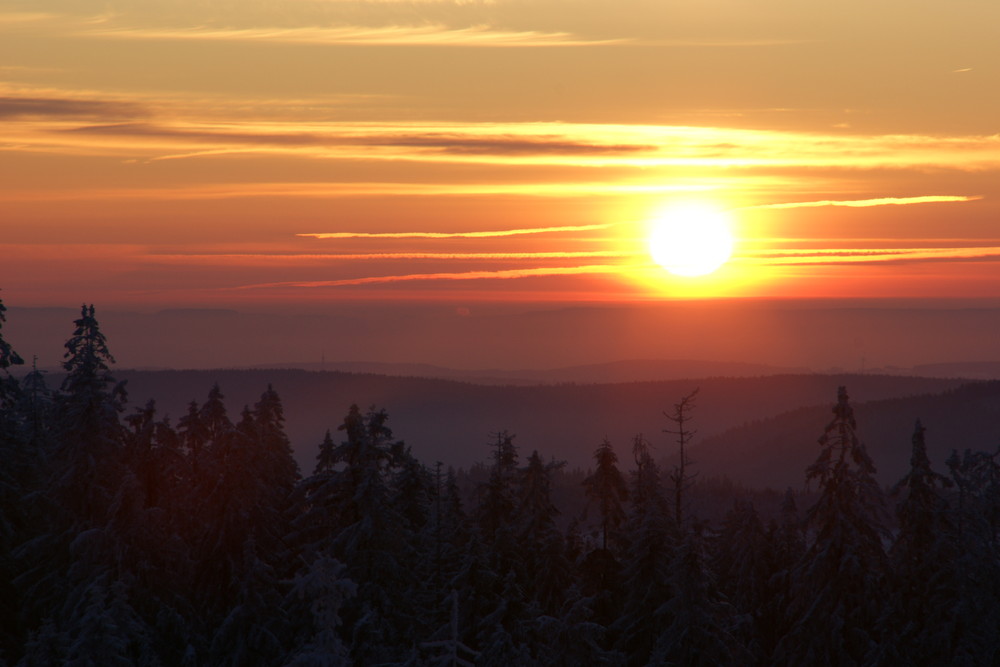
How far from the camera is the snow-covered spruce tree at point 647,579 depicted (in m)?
49.1

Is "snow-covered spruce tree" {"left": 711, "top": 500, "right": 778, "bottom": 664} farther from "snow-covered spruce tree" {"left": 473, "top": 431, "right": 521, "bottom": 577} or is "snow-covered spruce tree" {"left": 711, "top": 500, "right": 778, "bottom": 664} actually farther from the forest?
"snow-covered spruce tree" {"left": 473, "top": 431, "right": 521, "bottom": 577}

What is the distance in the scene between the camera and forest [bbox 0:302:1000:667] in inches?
1697

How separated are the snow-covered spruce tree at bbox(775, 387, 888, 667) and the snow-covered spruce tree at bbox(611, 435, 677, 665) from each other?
6409 mm

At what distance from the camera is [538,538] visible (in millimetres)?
53281

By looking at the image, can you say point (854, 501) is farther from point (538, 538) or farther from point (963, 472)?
point (538, 538)

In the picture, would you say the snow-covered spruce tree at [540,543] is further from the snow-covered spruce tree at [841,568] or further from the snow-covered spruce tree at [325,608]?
the snow-covered spruce tree at [325,608]

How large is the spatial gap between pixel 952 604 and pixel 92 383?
118ft

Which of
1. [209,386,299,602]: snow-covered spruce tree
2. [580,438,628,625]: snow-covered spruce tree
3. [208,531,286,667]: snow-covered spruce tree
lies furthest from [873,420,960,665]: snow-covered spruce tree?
[209,386,299,602]: snow-covered spruce tree

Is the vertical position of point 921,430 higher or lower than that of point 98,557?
higher

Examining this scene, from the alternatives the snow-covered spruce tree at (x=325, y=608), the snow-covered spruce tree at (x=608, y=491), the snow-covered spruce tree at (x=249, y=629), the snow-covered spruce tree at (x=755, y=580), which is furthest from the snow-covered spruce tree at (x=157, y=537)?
the snow-covered spruce tree at (x=755, y=580)

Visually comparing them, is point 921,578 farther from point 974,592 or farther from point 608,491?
point 608,491

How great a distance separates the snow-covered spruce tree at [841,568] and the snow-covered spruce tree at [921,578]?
75 centimetres

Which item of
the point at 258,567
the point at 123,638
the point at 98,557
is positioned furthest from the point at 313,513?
the point at 123,638

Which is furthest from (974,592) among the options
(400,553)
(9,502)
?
(9,502)
